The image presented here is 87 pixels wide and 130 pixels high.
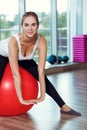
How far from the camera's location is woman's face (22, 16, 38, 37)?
210 centimetres

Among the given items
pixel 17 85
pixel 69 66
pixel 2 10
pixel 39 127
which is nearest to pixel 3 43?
pixel 17 85

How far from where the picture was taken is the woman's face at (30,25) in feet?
6.88

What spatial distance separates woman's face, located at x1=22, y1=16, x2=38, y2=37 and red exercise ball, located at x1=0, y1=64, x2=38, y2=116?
422mm

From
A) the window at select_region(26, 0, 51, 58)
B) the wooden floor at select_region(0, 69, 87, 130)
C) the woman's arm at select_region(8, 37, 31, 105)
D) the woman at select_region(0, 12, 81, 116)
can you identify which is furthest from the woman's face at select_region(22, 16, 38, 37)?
the window at select_region(26, 0, 51, 58)

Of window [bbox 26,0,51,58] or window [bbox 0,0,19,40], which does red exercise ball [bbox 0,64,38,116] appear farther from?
window [bbox 26,0,51,58]

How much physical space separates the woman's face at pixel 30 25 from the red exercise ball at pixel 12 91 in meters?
0.42

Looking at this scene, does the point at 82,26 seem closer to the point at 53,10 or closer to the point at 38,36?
the point at 53,10

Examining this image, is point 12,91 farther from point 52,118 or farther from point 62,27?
point 62,27

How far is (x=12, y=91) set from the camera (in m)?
2.34

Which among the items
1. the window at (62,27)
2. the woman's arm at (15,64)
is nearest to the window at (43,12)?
the window at (62,27)

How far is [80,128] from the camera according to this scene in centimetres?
220

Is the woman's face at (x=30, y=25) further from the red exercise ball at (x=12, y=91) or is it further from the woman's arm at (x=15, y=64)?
the red exercise ball at (x=12, y=91)

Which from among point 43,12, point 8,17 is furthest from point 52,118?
point 43,12

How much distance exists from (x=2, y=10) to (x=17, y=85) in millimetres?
3214
